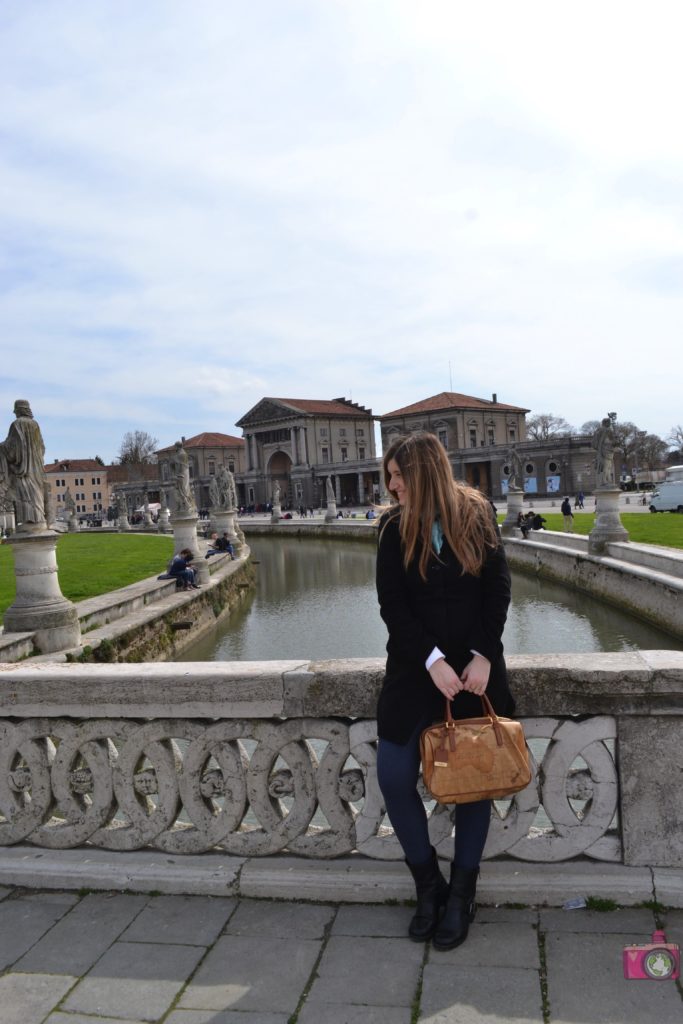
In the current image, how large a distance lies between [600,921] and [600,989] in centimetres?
41

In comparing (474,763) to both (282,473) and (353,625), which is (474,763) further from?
(282,473)

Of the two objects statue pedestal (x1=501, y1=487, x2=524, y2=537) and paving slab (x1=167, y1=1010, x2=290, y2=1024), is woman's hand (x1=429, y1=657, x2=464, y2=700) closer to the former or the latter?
paving slab (x1=167, y1=1010, x2=290, y2=1024)

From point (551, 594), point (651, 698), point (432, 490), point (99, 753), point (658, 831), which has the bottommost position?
point (551, 594)

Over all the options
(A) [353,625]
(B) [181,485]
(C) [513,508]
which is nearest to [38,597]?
(A) [353,625]

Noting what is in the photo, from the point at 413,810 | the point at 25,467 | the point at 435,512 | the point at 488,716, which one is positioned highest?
the point at 25,467

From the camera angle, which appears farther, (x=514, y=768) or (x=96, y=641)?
(x=96, y=641)

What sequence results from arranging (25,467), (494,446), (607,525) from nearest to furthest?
(25,467) < (607,525) < (494,446)

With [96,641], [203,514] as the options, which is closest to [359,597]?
[96,641]

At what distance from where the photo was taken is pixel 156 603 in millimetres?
14609

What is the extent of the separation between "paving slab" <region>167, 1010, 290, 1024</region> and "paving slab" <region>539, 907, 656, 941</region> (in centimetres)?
97

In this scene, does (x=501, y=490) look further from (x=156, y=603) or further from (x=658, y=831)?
(x=658, y=831)

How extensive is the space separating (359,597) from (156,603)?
635 cm

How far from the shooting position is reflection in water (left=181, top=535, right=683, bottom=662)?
42.0ft

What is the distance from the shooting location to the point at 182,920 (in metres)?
2.86
